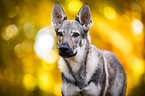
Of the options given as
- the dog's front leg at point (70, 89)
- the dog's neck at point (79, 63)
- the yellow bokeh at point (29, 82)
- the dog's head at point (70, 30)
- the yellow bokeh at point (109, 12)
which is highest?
the yellow bokeh at point (109, 12)

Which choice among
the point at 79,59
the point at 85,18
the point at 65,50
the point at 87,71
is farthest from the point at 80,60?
the point at 85,18

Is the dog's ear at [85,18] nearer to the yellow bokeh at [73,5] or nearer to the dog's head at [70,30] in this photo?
the dog's head at [70,30]

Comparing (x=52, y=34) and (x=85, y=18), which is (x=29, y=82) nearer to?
(x=52, y=34)

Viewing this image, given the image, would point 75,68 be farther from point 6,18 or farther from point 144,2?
point 144,2

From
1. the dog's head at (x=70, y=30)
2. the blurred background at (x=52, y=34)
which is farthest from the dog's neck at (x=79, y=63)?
the blurred background at (x=52, y=34)

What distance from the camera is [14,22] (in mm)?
7363

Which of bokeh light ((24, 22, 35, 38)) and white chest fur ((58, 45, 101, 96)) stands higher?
bokeh light ((24, 22, 35, 38))

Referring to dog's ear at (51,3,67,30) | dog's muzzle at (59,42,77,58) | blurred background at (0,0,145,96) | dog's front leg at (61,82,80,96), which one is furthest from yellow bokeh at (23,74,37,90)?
dog's muzzle at (59,42,77,58)

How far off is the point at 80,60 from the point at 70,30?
2.11 feet

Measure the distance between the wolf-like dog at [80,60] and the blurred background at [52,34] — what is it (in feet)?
12.0

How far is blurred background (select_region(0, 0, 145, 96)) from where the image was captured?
7.28 meters

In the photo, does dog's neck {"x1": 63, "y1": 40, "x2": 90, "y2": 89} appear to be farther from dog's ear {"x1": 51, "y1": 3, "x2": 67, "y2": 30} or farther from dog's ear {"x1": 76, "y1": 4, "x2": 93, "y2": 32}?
dog's ear {"x1": 51, "y1": 3, "x2": 67, "y2": 30}

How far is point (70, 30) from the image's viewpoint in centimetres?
328

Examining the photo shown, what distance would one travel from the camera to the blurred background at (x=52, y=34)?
287 inches
